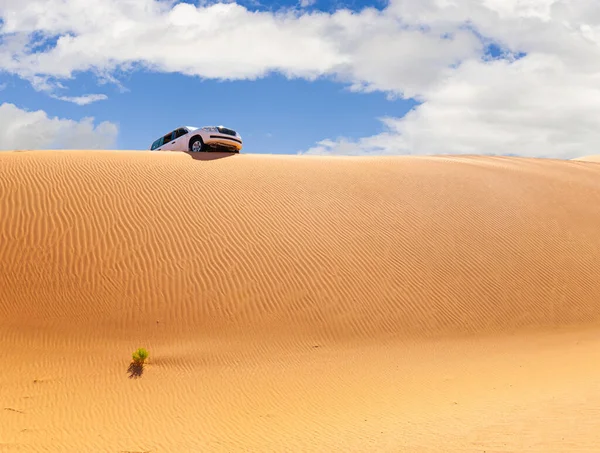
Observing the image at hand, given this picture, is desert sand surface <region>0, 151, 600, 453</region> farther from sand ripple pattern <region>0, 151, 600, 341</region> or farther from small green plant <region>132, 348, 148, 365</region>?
small green plant <region>132, 348, 148, 365</region>

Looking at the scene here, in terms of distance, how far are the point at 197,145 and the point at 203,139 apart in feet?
1.29

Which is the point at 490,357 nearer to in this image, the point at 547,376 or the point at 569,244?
the point at 547,376

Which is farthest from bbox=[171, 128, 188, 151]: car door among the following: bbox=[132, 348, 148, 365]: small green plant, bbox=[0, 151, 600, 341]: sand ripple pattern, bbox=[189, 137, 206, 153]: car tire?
bbox=[132, 348, 148, 365]: small green plant

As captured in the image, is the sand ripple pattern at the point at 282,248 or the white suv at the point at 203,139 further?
the white suv at the point at 203,139

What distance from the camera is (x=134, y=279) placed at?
1226 cm

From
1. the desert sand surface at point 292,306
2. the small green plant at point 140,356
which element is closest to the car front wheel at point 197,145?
the desert sand surface at point 292,306

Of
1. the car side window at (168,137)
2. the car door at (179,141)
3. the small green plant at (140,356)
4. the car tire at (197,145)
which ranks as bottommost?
the small green plant at (140,356)

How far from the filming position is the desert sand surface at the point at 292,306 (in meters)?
7.25

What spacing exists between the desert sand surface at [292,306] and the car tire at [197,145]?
2.99 ft

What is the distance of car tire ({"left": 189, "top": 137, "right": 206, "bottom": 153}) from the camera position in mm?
19375

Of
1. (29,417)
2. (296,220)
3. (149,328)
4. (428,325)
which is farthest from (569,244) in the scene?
(29,417)

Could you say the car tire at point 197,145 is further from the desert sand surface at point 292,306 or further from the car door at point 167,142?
the car door at point 167,142

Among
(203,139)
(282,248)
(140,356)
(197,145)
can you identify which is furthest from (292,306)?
(197,145)

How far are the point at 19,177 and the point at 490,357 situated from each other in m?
11.9
